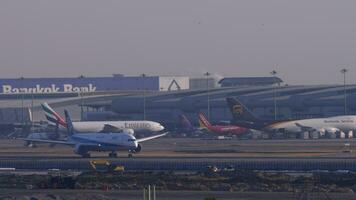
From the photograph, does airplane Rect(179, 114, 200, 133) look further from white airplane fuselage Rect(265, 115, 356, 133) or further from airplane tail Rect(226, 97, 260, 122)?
white airplane fuselage Rect(265, 115, 356, 133)

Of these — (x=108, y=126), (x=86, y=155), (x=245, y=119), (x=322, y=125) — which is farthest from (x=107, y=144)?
(x=322, y=125)

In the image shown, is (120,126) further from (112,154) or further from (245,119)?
(112,154)

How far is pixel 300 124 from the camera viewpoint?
138m

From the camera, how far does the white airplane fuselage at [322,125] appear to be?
136750 mm

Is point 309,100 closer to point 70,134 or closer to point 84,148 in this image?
point 70,134

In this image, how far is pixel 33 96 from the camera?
195 m

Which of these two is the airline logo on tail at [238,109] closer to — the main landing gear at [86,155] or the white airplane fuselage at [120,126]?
the white airplane fuselage at [120,126]

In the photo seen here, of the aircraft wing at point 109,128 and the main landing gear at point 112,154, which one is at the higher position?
the aircraft wing at point 109,128

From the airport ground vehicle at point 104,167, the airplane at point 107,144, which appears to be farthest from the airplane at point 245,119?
the airport ground vehicle at point 104,167

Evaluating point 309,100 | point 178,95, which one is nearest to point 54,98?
point 178,95

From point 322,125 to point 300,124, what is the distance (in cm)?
307

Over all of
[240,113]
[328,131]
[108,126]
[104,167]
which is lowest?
[104,167]

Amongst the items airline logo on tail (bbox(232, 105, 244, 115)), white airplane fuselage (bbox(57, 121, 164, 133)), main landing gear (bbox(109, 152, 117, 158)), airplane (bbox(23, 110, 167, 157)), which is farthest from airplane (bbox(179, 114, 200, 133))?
main landing gear (bbox(109, 152, 117, 158))

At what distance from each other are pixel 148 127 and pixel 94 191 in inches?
3375
